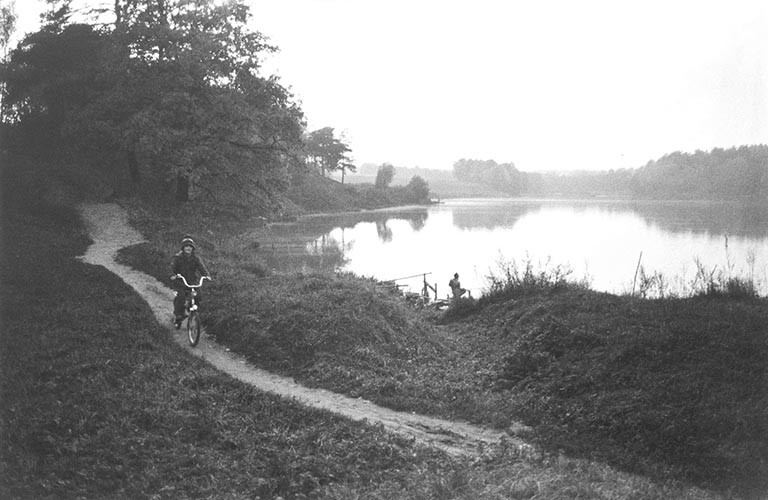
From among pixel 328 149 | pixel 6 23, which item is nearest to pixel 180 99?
pixel 6 23

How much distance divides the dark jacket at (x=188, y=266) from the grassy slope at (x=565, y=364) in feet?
4.39

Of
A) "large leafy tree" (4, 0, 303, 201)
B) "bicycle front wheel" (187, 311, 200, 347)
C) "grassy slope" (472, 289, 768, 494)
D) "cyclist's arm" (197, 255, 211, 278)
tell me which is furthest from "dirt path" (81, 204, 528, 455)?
"large leafy tree" (4, 0, 303, 201)

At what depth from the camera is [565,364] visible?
33.4 ft

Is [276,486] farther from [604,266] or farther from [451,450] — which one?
[604,266]

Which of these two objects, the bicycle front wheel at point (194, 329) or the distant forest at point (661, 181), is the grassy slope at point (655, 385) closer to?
the bicycle front wheel at point (194, 329)

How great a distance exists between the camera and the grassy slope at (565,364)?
7.54 meters

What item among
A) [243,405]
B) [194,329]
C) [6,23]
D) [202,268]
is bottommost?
[243,405]

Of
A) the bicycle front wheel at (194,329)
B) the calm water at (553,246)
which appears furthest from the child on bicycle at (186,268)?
the calm water at (553,246)

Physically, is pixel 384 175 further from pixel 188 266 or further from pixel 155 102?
pixel 188 266

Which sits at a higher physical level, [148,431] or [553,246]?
[148,431]

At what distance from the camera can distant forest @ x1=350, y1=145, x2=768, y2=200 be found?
294 feet

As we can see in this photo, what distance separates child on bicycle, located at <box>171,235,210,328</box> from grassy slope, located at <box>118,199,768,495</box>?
1.00m

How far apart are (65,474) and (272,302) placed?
8046mm

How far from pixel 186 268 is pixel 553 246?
126ft
